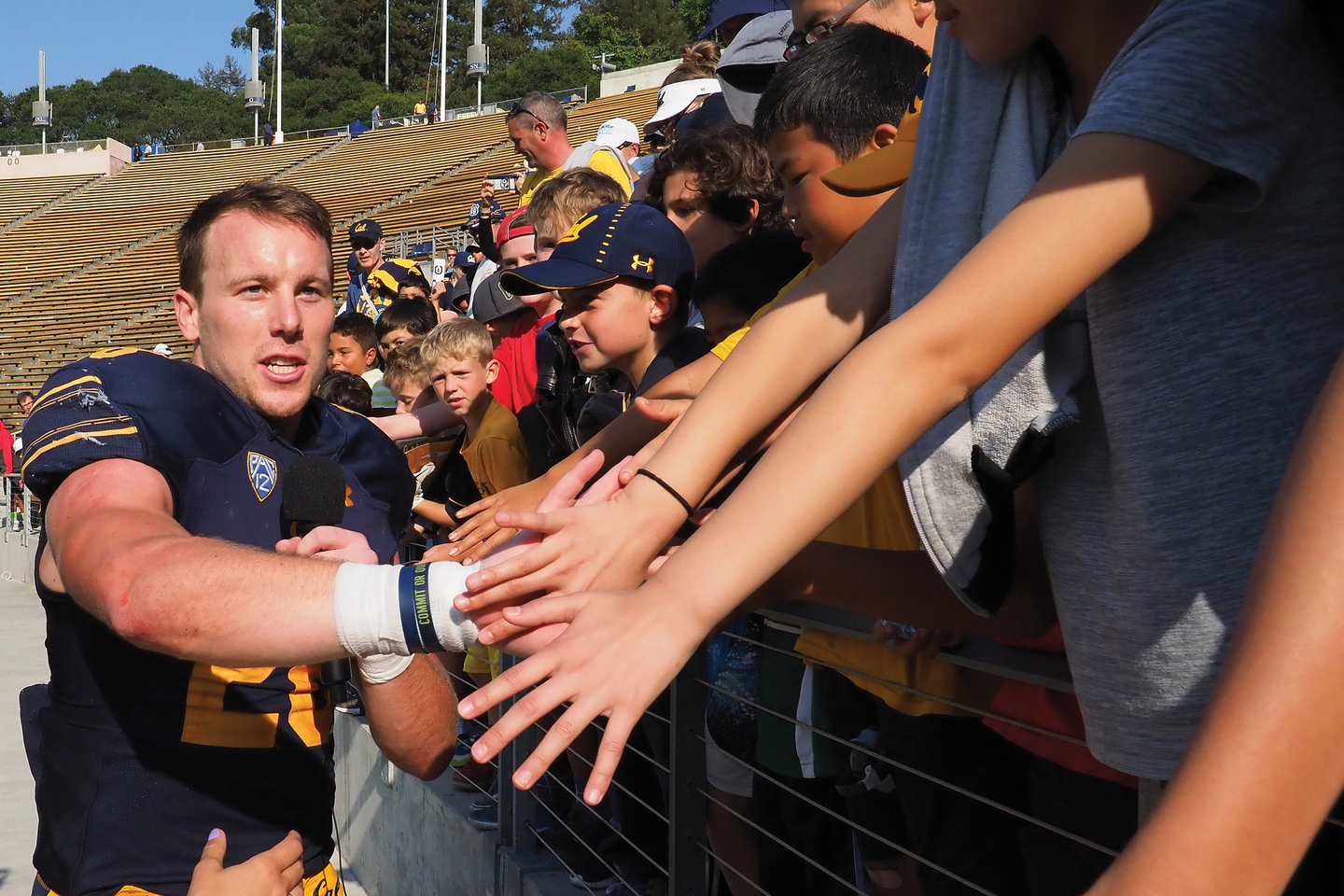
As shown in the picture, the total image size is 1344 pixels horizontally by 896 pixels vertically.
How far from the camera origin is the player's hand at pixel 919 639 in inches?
76.8

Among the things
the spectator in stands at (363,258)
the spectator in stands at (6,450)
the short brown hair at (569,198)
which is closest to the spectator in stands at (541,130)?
the short brown hair at (569,198)

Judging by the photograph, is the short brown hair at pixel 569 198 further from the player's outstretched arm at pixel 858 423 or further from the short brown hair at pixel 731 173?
the player's outstretched arm at pixel 858 423

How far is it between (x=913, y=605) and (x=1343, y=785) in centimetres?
111

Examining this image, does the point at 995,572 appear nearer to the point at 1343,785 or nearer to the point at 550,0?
the point at 1343,785

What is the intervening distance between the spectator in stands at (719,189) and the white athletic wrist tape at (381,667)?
1.99m

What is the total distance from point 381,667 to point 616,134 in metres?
5.14

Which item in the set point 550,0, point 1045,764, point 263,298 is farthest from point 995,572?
point 550,0

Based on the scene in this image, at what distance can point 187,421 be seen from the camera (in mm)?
2324

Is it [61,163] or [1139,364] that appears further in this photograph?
[61,163]

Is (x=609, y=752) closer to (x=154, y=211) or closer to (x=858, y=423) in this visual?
(x=858, y=423)

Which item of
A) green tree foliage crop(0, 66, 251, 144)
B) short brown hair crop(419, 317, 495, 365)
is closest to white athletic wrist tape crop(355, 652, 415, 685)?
short brown hair crop(419, 317, 495, 365)

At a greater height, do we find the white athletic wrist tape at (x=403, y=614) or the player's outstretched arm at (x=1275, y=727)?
the player's outstretched arm at (x=1275, y=727)

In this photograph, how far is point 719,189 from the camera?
13.0ft

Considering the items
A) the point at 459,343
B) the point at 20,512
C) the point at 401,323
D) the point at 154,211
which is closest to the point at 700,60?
the point at 459,343
